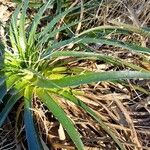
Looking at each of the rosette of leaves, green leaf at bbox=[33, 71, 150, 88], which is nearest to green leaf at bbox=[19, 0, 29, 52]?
the rosette of leaves

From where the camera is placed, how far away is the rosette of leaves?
1523mm

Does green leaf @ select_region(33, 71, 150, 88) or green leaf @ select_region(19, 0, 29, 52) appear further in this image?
green leaf @ select_region(19, 0, 29, 52)

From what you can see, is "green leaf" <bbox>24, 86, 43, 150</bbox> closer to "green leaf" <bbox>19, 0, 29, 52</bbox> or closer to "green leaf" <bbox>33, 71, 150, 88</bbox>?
"green leaf" <bbox>33, 71, 150, 88</bbox>

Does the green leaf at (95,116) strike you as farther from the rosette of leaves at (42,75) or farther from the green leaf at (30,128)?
the green leaf at (30,128)

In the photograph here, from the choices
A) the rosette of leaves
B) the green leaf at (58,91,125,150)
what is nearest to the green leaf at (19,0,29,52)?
the rosette of leaves

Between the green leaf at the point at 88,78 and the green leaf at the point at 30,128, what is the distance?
8 cm

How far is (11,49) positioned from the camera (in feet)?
6.01

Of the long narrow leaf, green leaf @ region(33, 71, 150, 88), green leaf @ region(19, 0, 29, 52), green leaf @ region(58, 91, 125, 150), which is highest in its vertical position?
green leaf @ region(19, 0, 29, 52)

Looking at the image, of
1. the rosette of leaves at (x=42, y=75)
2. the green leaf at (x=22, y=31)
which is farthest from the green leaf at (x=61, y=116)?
the green leaf at (x=22, y=31)

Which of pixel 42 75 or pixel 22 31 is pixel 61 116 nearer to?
pixel 42 75

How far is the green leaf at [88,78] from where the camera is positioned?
1496 millimetres

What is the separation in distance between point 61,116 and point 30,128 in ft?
0.38

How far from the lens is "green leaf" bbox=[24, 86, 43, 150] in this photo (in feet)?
4.89

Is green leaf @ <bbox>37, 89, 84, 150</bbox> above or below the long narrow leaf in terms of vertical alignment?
below
